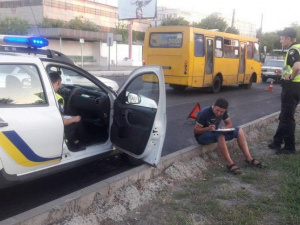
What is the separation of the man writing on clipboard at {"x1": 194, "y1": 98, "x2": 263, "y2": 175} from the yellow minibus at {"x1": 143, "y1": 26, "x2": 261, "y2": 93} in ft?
26.1

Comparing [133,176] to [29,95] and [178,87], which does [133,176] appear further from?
[178,87]

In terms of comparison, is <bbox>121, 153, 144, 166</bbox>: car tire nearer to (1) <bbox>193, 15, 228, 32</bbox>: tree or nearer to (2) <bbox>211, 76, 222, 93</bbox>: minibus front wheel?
(2) <bbox>211, 76, 222, 93</bbox>: minibus front wheel

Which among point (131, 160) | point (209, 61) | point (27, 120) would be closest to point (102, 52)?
point (209, 61)

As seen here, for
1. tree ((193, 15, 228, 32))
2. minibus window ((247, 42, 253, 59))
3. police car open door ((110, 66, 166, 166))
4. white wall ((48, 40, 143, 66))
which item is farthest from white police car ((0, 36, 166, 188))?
tree ((193, 15, 228, 32))

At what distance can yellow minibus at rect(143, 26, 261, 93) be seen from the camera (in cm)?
1300

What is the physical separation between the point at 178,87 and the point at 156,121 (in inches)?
433

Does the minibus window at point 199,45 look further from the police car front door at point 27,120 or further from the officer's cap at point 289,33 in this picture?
the police car front door at point 27,120

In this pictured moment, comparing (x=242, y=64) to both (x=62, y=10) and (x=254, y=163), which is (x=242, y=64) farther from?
(x=62, y=10)

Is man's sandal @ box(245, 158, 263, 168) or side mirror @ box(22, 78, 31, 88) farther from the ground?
side mirror @ box(22, 78, 31, 88)

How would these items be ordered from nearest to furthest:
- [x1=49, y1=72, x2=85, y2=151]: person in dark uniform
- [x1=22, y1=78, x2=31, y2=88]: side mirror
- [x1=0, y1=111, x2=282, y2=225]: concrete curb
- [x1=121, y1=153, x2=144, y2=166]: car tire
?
[x1=0, y1=111, x2=282, y2=225]: concrete curb
[x1=22, y1=78, x2=31, y2=88]: side mirror
[x1=49, y1=72, x2=85, y2=151]: person in dark uniform
[x1=121, y1=153, x2=144, y2=166]: car tire

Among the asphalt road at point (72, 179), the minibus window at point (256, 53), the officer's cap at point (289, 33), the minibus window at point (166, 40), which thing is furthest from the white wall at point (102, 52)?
the officer's cap at point (289, 33)

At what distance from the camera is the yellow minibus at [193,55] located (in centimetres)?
1300

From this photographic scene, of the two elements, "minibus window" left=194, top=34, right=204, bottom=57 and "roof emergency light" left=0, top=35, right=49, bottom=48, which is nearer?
"roof emergency light" left=0, top=35, right=49, bottom=48


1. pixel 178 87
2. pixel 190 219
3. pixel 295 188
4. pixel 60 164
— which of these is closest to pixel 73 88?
pixel 60 164
